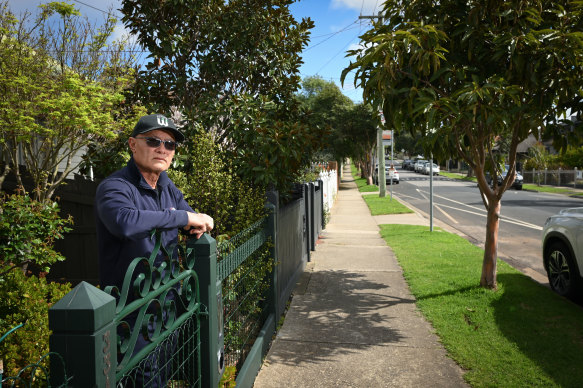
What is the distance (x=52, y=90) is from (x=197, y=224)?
4106mm

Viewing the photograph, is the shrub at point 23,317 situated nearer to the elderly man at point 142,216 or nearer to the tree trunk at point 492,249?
the elderly man at point 142,216

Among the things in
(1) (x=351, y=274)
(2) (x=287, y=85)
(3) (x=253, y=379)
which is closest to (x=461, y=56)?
(2) (x=287, y=85)

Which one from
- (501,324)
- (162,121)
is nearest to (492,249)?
(501,324)

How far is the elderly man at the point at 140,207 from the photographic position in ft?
6.78

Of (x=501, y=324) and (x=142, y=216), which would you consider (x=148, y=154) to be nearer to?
(x=142, y=216)

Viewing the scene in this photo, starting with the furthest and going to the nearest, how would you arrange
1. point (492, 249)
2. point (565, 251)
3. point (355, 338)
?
point (492, 249)
point (565, 251)
point (355, 338)

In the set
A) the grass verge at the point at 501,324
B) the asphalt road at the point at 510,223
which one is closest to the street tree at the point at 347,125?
the asphalt road at the point at 510,223

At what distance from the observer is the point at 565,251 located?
582cm

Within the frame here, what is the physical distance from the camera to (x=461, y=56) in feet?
18.2

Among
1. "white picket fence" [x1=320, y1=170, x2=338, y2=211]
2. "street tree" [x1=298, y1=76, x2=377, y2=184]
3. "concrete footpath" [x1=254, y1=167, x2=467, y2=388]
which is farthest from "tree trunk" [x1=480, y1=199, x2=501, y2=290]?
"street tree" [x1=298, y1=76, x2=377, y2=184]

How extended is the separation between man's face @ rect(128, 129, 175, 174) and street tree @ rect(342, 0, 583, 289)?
300 cm

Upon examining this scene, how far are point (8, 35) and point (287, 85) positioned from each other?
12.8 feet

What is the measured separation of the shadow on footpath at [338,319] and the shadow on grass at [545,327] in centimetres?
119

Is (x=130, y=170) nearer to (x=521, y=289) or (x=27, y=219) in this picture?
(x=27, y=219)
